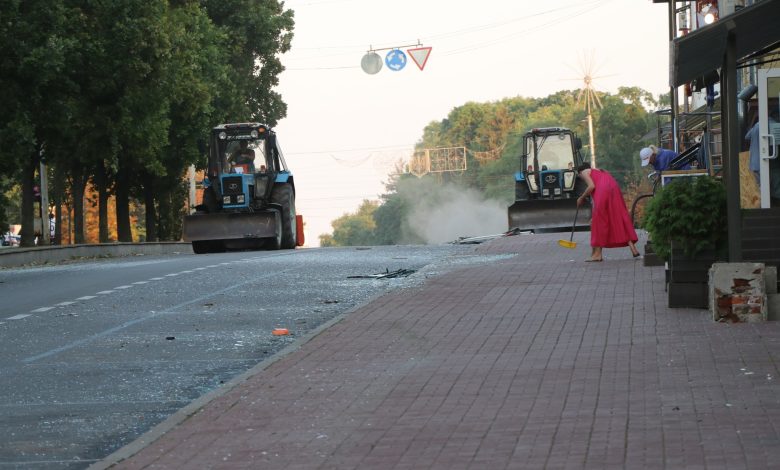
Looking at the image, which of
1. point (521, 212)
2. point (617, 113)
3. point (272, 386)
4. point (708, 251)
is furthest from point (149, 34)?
point (617, 113)

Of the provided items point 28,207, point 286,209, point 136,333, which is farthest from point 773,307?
point 28,207

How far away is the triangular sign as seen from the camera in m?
48.9

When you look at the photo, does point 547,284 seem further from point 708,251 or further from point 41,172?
point 41,172

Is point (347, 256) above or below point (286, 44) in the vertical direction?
below

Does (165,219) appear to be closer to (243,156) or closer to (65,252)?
(65,252)

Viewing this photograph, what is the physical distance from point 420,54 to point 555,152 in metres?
6.93

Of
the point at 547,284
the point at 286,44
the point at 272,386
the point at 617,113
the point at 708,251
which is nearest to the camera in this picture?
the point at 272,386

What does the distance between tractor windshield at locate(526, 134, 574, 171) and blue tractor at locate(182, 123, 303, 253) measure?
9163 millimetres

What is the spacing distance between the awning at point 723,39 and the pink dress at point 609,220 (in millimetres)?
8831

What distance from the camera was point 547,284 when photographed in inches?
742

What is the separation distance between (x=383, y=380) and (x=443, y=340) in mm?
2441

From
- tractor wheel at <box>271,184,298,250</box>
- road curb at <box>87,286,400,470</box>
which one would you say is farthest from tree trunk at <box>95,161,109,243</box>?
road curb at <box>87,286,400,470</box>

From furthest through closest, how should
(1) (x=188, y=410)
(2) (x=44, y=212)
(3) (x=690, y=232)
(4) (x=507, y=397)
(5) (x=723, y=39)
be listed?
(2) (x=44, y=212) < (3) (x=690, y=232) < (5) (x=723, y=39) < (1) (x=188, y=410) < (4) (x=507, y=397)

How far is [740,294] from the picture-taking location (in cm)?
1332
